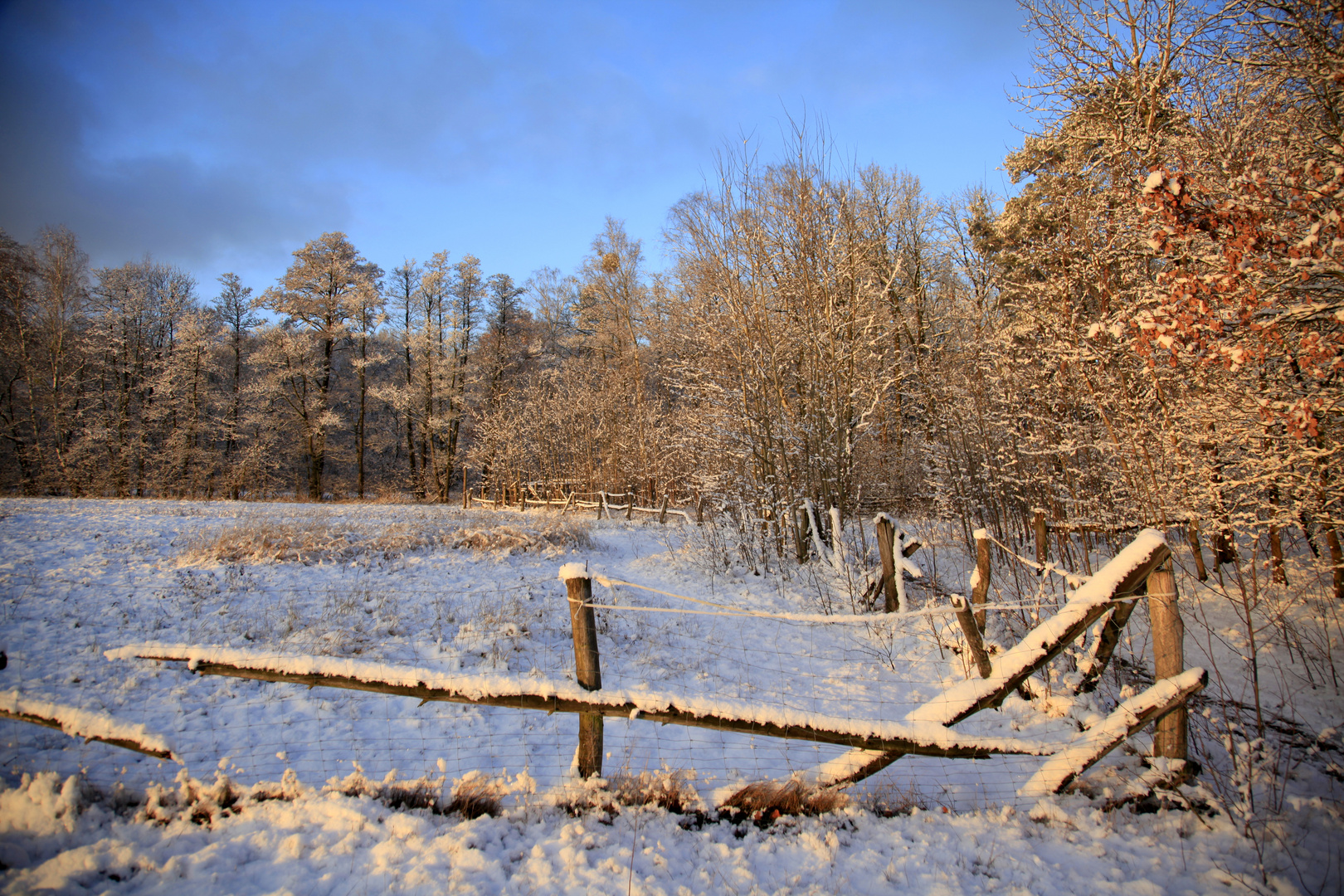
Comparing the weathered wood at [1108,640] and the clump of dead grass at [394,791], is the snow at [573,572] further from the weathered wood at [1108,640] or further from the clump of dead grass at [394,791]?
the weathered wood at [1108,640]

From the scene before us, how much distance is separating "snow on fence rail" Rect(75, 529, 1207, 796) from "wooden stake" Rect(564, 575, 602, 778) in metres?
0.13

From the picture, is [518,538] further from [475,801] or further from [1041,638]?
[1041,638]

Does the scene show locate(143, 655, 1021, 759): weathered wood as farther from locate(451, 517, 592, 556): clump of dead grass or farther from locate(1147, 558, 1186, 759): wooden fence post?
locate(451, 517, 592, 556): clump of dead grass

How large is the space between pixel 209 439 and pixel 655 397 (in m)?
19.9

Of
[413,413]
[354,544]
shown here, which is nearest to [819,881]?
[354,544]

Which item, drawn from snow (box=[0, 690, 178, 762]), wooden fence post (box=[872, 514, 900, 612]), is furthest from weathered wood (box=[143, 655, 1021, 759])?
wooden fence post (box=[872, 514, 900, 612])

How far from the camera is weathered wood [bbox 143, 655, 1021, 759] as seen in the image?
111 inches

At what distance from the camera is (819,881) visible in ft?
8.14

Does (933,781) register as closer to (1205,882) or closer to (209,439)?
(1205,882)

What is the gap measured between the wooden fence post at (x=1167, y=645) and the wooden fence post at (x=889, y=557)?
10.6 feet

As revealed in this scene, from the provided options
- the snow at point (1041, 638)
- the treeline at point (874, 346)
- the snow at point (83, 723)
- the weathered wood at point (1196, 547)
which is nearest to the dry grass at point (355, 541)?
the treeline at point (874, 346)

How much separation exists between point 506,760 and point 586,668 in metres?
1.48

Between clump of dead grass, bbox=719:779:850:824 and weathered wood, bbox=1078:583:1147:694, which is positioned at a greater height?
weathered wood, bbox=1078:583:1147:694

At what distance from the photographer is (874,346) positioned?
11.5m
